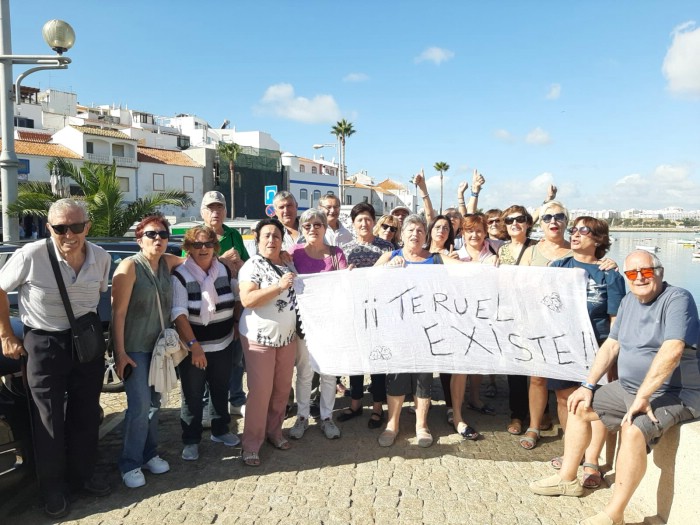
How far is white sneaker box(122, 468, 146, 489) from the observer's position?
381 cm

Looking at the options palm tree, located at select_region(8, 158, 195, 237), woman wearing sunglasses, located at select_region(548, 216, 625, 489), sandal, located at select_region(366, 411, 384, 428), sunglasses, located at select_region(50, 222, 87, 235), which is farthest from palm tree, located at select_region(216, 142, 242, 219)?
woman wearing sunglasses, located at select_region(548, 216, 625, 489)

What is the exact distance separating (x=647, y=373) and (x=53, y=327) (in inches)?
154

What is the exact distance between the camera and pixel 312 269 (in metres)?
4.51

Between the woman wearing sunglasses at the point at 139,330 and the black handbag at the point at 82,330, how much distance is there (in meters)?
0.15

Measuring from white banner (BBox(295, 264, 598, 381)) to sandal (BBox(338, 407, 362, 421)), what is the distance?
1046mm

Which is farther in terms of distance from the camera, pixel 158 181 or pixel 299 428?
pixel 158 181

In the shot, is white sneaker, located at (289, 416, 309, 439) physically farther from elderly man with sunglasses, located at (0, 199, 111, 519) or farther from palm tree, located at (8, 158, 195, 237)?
palm tree, located at (8, 158, 195, 237)

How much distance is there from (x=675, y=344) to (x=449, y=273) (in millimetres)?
1835

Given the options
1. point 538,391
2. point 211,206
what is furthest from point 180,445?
point 538,391

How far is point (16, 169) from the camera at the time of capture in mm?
7938

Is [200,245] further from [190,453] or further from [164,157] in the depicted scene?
[164,157]

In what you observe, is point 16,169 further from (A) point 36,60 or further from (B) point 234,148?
(B) point 234,148

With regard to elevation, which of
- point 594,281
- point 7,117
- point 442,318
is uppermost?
point 7,117

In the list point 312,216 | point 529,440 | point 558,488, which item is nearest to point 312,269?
point 312,216
